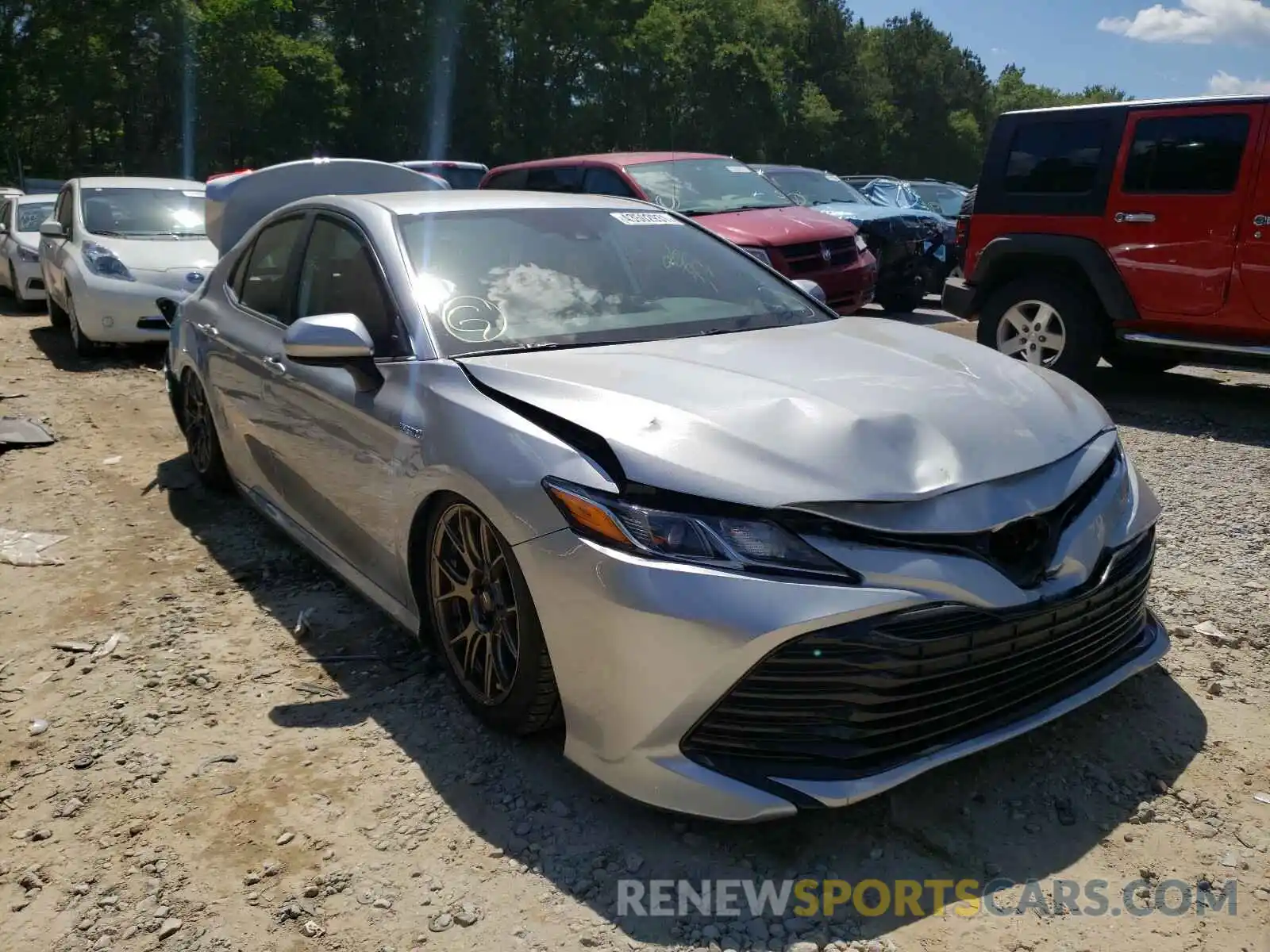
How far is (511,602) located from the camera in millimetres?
2809

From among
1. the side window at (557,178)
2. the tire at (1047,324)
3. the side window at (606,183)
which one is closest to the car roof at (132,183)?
the side window at (557,178)

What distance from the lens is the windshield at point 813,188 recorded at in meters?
A: 12.1

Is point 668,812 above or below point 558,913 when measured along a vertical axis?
above

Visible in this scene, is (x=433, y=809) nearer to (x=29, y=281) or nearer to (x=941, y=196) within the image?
(x=29, y=281)

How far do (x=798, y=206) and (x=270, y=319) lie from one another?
6845 mm

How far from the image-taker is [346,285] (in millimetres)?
3732

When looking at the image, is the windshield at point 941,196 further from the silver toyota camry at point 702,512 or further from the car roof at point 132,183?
the silver toyota camry at point 702,512

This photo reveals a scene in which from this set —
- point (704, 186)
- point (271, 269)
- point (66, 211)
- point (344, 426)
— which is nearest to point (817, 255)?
point (704, 186)

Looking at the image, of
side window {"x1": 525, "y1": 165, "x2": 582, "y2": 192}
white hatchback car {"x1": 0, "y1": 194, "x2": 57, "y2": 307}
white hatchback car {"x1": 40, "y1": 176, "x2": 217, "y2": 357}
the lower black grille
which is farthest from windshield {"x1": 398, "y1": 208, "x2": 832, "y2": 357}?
white hatchback car {"x1": 0, "y1": 194, "x2": 57, "y2": 307}

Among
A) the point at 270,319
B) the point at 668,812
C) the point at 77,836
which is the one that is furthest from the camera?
the point at 270,319

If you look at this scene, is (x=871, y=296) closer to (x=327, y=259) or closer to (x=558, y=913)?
(x=327, y=259)

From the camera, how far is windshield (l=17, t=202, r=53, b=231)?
42.0ft

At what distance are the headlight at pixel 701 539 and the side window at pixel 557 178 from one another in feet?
26.4

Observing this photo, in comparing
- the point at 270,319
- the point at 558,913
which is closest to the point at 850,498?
the point at 558,913
